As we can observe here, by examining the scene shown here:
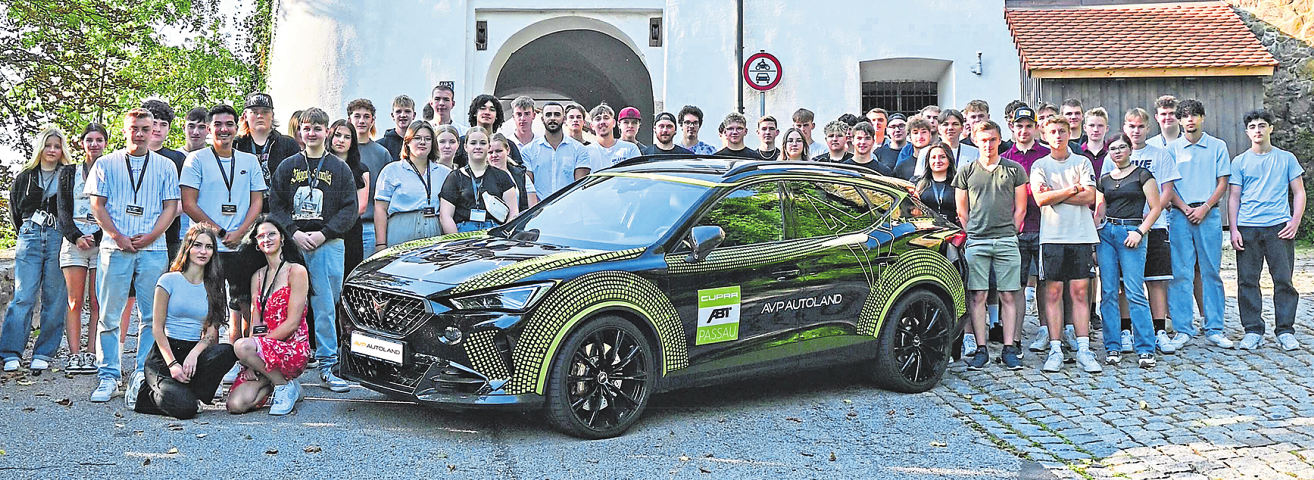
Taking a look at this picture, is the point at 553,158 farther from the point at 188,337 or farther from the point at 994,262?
the point at 188,337

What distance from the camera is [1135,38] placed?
1698 centimetres

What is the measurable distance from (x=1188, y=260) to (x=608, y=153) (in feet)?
15.8

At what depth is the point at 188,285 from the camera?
7297 mm

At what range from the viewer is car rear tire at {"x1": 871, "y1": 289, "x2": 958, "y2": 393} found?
8.00 meters

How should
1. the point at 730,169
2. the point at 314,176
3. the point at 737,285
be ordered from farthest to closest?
the point at 314,176
the point at 730,169
the point at 737,285

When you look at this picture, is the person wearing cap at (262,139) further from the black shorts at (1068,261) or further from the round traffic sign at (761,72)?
the round traffic sign at (761,72)

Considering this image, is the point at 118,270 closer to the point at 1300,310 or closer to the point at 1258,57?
the point at 1300,310

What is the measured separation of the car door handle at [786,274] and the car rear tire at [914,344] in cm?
91

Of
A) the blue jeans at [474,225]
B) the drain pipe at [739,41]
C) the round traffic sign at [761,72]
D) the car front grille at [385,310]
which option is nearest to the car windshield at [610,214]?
the blue jeans at [474,225]

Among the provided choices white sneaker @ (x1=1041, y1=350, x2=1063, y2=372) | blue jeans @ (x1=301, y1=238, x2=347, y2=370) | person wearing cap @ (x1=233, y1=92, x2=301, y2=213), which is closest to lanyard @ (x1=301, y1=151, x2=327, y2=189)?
blue jeans @ (x1=301, y1=238, x2=347, y2=370)

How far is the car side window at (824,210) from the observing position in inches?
302

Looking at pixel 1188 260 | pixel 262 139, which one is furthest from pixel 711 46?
pixel 262 139

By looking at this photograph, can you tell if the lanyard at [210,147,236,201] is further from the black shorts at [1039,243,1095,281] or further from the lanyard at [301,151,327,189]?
the black shorts at [1039,243,1095,281]

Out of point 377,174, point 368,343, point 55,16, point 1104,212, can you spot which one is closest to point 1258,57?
point 1104,212
